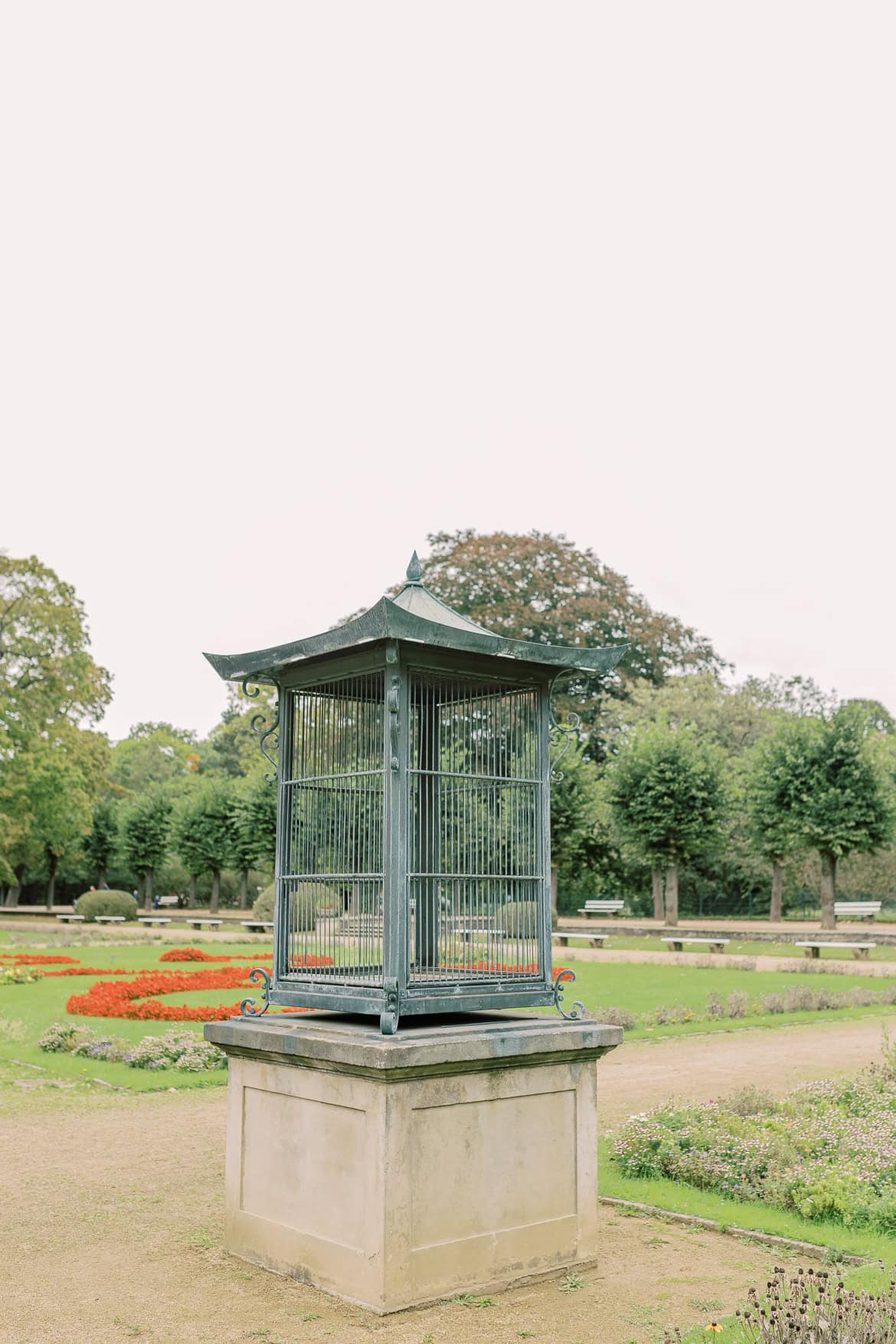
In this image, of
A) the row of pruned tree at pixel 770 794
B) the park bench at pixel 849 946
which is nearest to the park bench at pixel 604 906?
the row of pruned tree at pixel 770 794

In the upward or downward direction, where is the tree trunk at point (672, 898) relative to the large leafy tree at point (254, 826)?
downward

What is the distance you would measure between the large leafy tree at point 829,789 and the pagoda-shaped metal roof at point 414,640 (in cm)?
2722

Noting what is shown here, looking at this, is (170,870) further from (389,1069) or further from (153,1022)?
(389,1069)

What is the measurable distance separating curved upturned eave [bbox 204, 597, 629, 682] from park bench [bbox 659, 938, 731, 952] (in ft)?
77.4

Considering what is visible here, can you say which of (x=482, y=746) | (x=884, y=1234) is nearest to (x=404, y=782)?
(x=482, y=746)

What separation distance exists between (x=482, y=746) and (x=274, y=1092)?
2.14m

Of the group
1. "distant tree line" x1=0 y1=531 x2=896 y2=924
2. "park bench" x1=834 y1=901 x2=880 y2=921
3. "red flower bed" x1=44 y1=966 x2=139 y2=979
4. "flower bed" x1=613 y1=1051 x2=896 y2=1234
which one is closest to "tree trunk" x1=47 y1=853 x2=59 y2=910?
"distant tree line" x1=0 y1=531 x2=896 y2=924

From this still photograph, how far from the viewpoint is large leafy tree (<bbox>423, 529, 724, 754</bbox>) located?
5200cm

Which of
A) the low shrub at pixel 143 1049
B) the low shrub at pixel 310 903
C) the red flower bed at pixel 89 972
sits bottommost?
the low shrub at pixel 143 1049

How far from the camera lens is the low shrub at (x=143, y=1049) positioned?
12992 millimetres

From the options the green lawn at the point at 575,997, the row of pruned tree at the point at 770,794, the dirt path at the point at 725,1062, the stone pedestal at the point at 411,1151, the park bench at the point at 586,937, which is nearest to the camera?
the stone pedestal at the point at 411,1151

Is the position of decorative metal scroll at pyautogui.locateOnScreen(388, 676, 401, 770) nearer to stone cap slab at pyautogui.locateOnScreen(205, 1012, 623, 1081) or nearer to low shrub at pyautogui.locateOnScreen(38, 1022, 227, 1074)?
stone cap slab at pyautogui.locateOnScreen(205, 1012, 623, 1081)

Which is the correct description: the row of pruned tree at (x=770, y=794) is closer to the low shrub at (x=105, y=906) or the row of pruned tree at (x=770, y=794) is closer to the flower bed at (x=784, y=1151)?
the low shrub at (x=105, y=906)

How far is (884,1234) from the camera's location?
6918 millimetres
